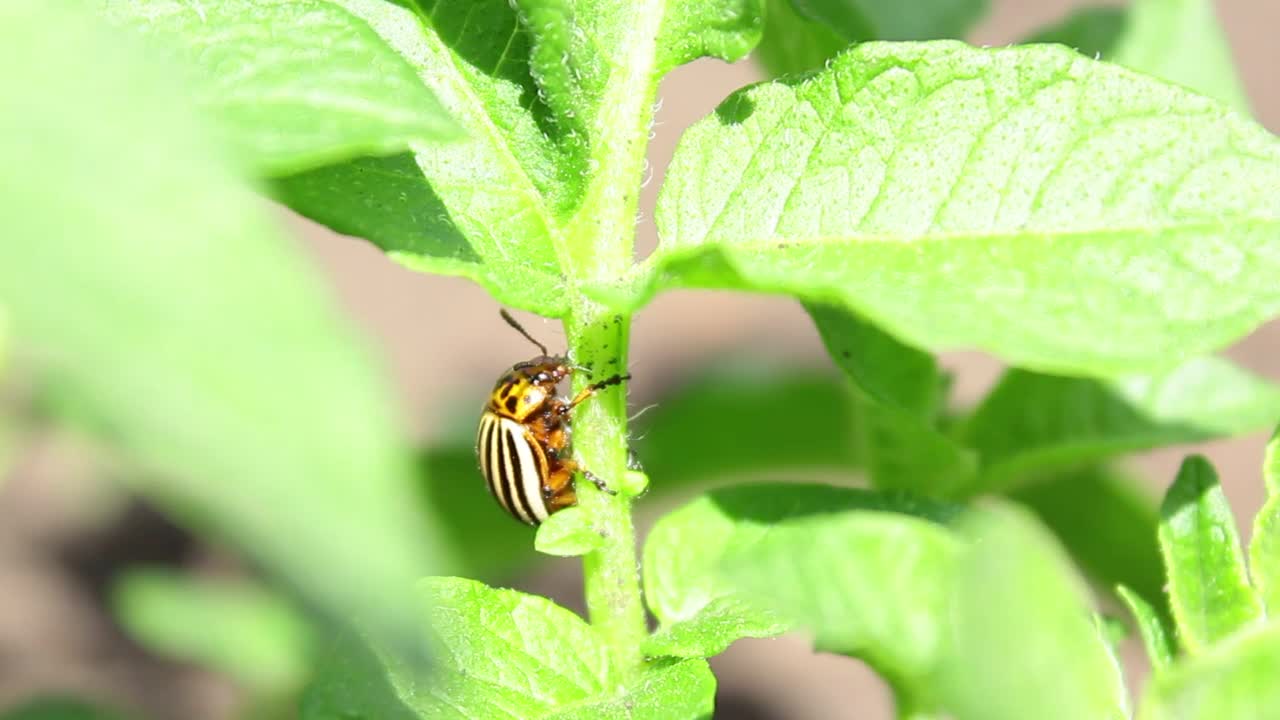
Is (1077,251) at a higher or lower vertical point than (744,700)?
higher

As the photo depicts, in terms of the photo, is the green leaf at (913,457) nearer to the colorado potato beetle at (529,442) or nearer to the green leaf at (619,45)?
the colorado potato beetle at (529,442)

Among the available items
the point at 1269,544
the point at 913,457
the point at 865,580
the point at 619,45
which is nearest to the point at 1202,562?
the point at 1269,544

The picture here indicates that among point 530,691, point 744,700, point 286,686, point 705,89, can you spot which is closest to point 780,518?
point 530,691

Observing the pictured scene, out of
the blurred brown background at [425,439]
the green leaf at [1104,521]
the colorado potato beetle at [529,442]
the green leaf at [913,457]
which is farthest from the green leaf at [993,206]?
the blurred brown background at [425,439]

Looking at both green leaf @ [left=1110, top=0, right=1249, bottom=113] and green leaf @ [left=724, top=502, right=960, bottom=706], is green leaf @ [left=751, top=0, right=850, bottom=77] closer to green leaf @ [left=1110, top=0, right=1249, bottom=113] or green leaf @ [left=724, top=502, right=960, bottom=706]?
green leaf @ [left=1110, top=0, right=1249, bottom=113]

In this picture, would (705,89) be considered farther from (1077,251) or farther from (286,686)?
(1077,251)

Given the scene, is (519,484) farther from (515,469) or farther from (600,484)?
(600,484)
